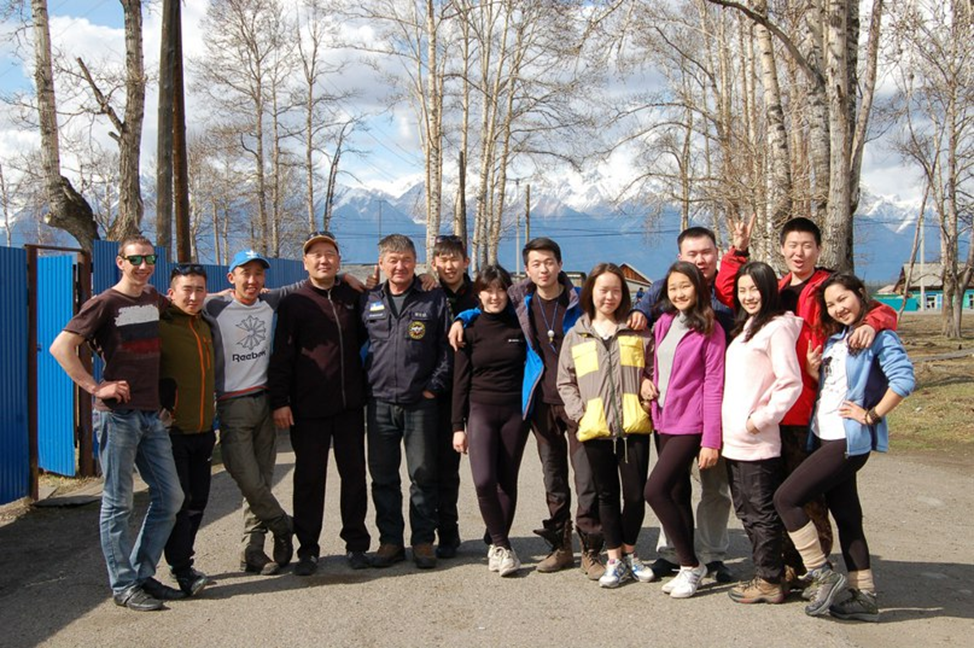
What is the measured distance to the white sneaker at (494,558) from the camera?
5.19 meters

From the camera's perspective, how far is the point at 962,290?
94.6 ft

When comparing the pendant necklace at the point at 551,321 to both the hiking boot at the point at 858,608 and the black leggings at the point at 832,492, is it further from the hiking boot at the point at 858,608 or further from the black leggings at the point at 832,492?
the hiking boot at the point at 858,608

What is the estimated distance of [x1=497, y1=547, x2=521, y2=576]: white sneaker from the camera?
512cm

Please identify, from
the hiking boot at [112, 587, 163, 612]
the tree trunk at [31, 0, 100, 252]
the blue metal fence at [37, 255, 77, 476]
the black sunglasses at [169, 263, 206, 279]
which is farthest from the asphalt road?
the tree trunk at [31, 0, 100, 252]

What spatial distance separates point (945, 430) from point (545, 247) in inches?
308

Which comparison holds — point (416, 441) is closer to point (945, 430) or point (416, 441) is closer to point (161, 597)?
point (161, 597)

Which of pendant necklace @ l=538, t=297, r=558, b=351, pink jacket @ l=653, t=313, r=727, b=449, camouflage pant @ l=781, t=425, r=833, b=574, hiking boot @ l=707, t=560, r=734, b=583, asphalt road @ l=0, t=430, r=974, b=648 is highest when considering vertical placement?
pendant necklace @ l=538, t=297, r=558, b=351

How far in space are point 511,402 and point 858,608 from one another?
2.29 m

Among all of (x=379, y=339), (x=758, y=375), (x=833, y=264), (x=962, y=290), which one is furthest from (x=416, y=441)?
(x=962, y=290)

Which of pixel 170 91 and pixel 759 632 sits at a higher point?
pixel 170 91

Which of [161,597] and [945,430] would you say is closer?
[161,597]

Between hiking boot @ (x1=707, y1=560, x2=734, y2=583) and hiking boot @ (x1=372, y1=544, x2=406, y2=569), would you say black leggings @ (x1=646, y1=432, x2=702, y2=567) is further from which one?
hiking boot @ (x1=372, y1=544, x2=406, y2=569)

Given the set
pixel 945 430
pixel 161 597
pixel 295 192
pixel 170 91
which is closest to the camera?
pixel 161 597

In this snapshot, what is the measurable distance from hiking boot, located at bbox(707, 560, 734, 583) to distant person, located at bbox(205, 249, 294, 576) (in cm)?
274
